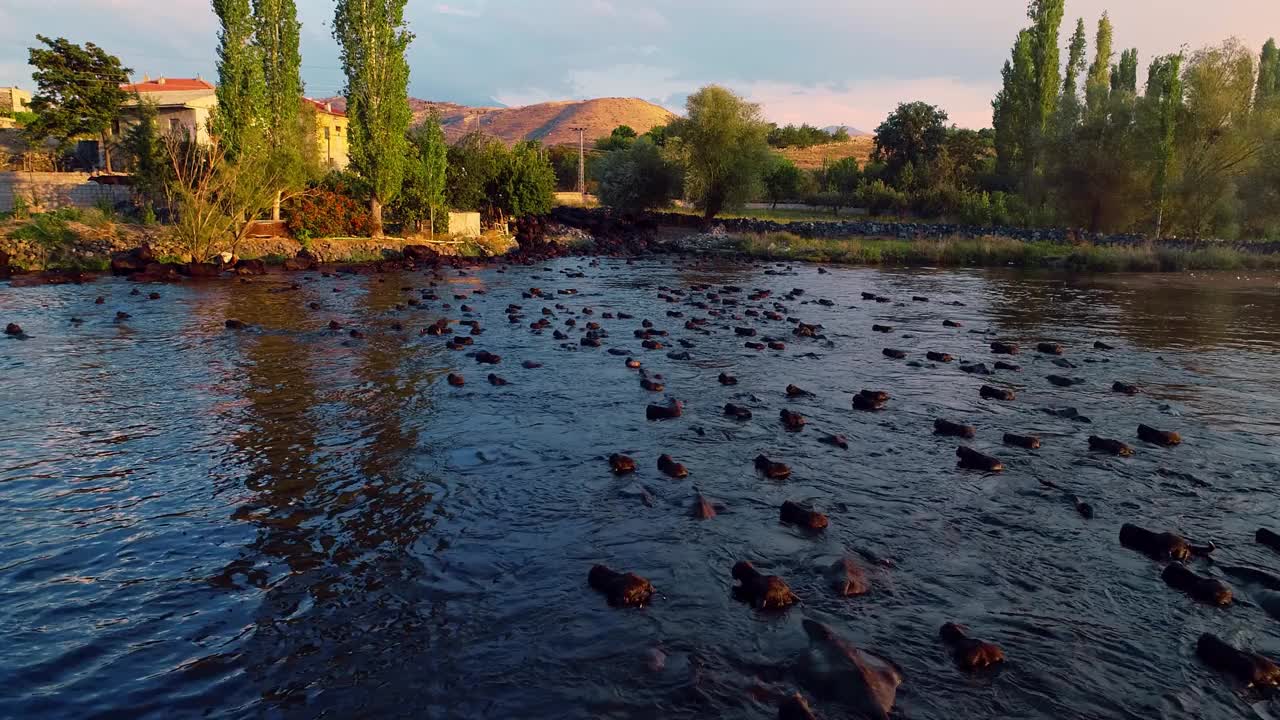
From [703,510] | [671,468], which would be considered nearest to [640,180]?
[671,468]

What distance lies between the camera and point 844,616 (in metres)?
5.43

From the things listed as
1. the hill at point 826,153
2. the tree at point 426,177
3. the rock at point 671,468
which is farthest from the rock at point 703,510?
the hill at point 826,153

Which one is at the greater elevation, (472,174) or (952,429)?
(472,174)

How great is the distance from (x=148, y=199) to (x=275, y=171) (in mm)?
8134

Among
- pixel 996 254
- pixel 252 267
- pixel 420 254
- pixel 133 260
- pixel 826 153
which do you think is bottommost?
pixel 252 267

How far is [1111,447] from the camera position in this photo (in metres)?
9.13

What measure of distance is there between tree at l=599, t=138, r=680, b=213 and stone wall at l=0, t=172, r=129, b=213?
3282cm

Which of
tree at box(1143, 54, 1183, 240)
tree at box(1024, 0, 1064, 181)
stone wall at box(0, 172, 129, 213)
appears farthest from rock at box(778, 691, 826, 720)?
tree at box(1024, 0, 1064, 181)

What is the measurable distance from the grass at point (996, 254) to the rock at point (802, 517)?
36.1 m

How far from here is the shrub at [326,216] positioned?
120 feet

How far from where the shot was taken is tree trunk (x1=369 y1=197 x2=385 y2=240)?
3897cm

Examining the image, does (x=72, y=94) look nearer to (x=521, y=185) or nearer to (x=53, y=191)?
(x=53, y=191)

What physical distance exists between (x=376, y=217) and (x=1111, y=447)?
120 ft

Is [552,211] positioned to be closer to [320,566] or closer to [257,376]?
[257,376]
